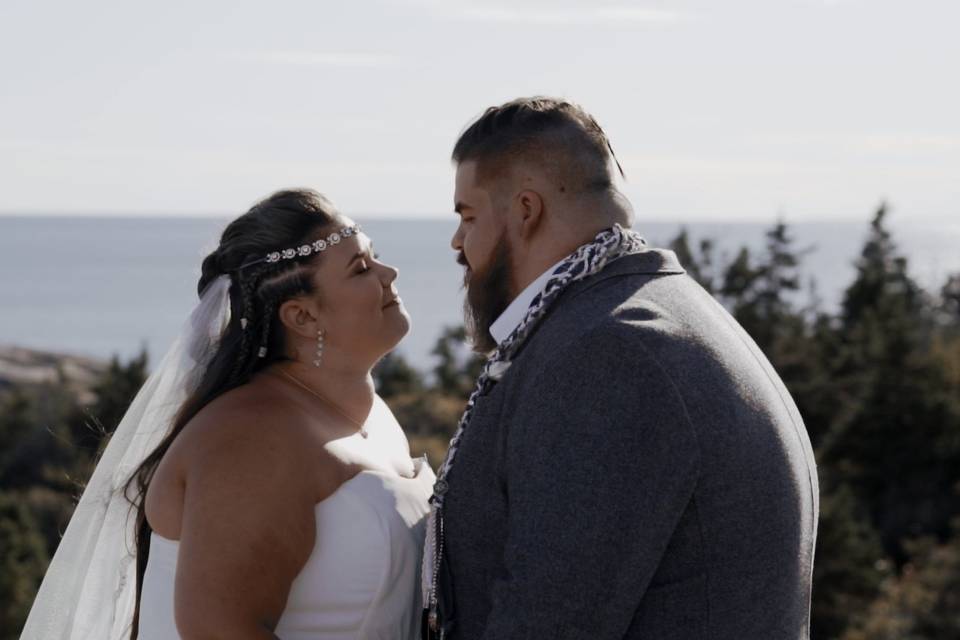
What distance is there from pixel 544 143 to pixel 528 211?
0.49ft

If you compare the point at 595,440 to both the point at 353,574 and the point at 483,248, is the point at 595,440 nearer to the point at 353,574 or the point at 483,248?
the point at 483,248

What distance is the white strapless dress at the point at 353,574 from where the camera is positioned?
10.5ft

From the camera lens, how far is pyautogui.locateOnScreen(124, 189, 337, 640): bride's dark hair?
3469mm

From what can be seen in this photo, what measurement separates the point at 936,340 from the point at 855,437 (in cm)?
286

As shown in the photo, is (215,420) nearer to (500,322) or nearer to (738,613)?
(500,322)

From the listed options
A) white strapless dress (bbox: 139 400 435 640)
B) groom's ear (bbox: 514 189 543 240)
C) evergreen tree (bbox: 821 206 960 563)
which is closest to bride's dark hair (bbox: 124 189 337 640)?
white strapless dress (bbox: 139 400 435 640)

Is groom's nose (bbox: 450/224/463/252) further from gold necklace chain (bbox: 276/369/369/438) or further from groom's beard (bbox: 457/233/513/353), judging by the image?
gold necklace chain (bbox: 276/369/369/438)

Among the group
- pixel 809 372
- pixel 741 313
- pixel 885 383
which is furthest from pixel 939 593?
pixel 741 313

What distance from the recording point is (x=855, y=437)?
23.2 meters

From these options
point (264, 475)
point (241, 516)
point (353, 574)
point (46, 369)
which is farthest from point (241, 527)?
point (46, 369)

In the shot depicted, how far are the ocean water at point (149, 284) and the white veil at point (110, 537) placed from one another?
0.86 feet

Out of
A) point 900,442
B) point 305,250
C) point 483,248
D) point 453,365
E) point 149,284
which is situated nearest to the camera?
point 483,248

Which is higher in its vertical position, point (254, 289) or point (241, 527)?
point (254, 289)

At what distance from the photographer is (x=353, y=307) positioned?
3.51m
